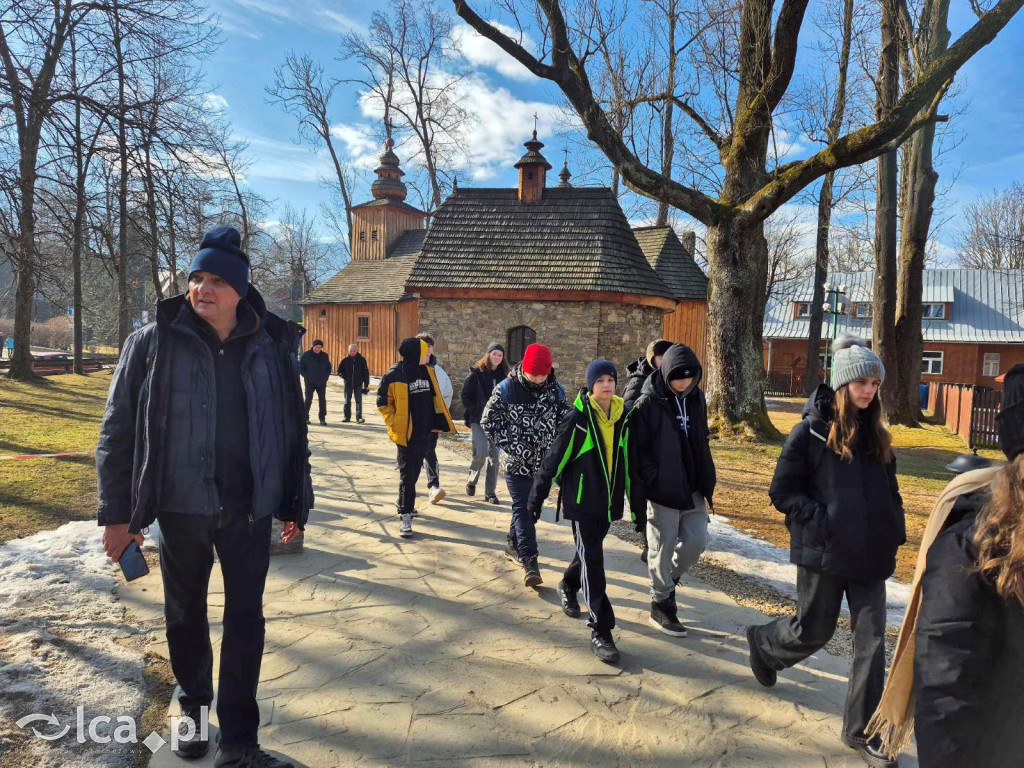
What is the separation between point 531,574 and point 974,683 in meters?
3.44

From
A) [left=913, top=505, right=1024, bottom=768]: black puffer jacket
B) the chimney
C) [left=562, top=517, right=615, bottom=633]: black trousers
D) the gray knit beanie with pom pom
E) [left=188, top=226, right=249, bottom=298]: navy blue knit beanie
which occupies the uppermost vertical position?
the chimney

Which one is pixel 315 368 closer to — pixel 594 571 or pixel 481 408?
pixel 481 408

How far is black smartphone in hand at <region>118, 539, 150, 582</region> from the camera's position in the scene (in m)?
2.67

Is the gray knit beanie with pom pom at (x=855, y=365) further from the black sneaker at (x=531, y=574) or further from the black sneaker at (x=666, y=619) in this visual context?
the black sneaker at (x=531, y=574)

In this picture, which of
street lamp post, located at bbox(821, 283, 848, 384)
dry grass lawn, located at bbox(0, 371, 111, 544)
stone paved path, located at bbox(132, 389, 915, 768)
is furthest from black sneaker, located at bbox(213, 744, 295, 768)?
street lamp post, located at bbox(821, 283, 848, 384)

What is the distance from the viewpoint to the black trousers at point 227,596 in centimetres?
262

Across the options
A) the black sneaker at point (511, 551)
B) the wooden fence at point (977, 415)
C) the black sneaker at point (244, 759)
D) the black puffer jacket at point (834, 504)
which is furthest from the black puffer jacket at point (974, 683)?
the wooden fence at point (977, 415)

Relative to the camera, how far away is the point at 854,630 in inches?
118

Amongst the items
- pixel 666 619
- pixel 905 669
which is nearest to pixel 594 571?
pixel 666 619

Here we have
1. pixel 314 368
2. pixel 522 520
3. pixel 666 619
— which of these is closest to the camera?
pixel 666 619

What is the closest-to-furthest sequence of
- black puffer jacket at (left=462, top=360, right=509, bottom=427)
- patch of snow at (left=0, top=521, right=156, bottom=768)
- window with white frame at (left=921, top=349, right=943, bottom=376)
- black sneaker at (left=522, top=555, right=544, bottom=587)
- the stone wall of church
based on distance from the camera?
patch of snow at (left=0, top=521, right=156, bottom=768)
black sneaker at (left=522, top=555, right=544, bottom=587)
black puffer jacket at (left=462, top=360, right=509, bottom=427)
the stone wall of church
window with white frame at (left=921, top=349, right=943, bottom=376)

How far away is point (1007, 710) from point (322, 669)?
3115mm

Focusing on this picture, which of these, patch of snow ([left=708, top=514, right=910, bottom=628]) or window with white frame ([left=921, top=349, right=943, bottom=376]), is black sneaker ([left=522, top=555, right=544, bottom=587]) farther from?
window with white frame ([left=921, top=349, right=943, bottom=376])

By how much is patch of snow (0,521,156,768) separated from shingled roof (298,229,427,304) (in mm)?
22883
